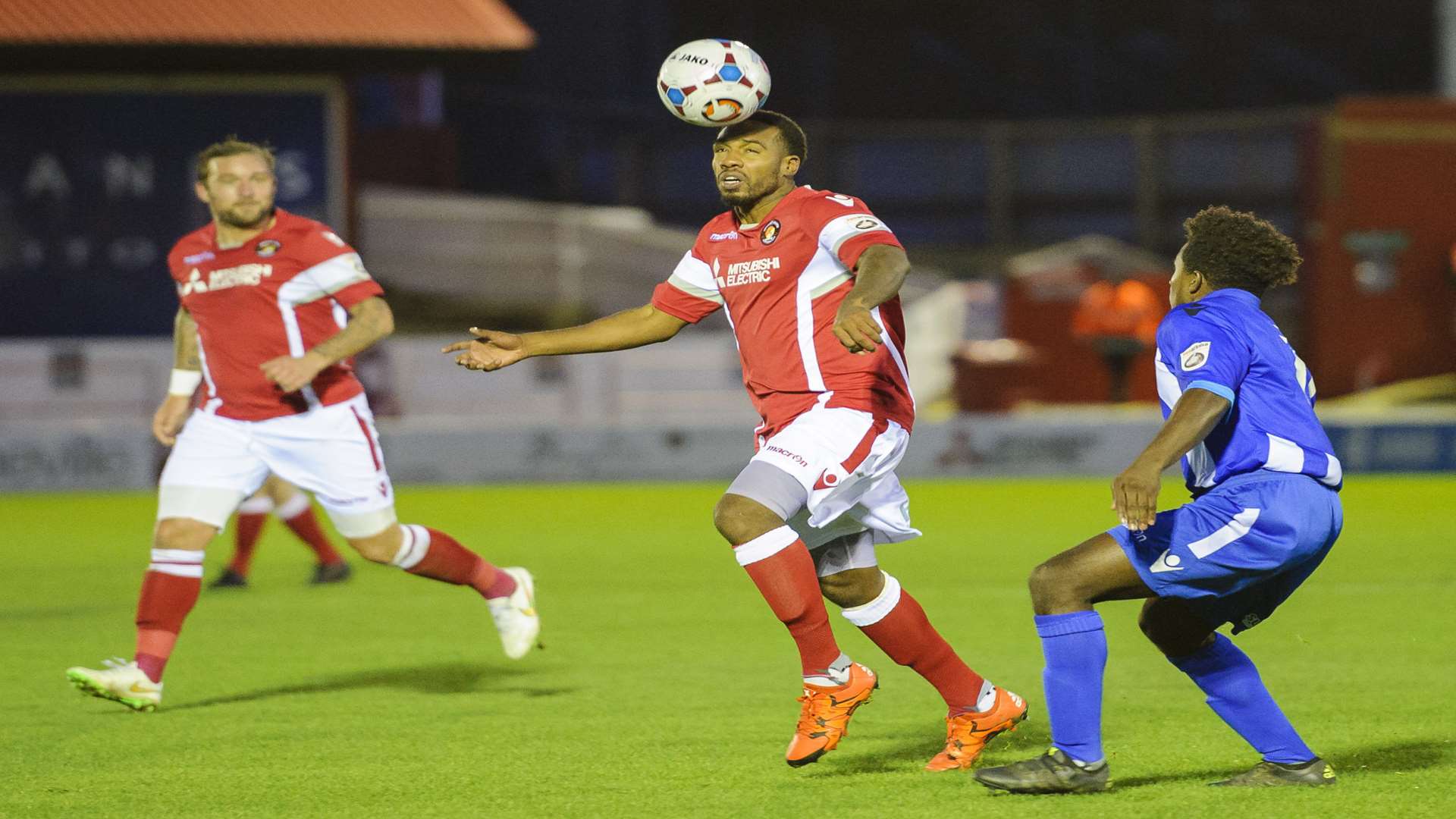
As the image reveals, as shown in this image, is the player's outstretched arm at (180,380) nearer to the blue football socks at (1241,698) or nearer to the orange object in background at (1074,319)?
the blue football socks at (1241,698)

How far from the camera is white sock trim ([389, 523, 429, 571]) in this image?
7461 millimetres

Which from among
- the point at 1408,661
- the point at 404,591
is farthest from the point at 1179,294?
the point at 404,591

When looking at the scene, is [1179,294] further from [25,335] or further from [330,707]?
[25,335]

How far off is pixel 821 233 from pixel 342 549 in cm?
829

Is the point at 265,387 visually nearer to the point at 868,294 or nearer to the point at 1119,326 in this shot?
the point at 868,294

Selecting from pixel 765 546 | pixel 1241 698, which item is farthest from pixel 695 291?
pixel 1241 698

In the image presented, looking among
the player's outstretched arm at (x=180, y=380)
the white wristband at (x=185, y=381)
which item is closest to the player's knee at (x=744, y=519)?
the player's outstretched arm at (x=180, y=380)

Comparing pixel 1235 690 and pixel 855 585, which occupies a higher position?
pixel 855 585

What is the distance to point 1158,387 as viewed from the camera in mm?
5023

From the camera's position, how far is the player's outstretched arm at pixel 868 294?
4.94 m

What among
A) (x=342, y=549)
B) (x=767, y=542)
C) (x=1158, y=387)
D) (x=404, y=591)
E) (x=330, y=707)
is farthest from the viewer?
(x=342, y=549)

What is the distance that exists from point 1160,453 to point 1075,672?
0.73 m

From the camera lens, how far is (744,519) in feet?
17.7

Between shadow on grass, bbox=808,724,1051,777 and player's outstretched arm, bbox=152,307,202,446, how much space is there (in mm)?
3334
